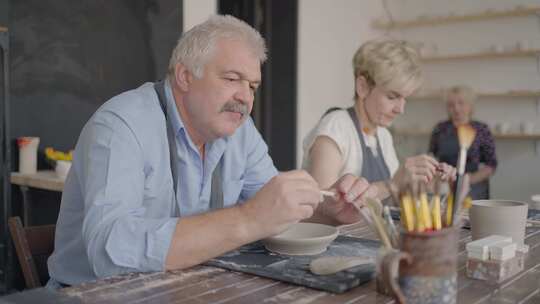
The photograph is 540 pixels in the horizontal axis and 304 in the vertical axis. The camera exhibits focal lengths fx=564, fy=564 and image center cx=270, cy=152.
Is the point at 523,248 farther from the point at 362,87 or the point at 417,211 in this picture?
the point at 362,87

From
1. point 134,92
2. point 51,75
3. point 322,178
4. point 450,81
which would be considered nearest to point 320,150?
point 322,178

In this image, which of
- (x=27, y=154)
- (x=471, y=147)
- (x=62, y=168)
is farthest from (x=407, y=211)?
(x=471, y=147)

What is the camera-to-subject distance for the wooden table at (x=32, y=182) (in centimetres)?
271

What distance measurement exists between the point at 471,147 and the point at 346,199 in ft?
10.00

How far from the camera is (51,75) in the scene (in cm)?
309

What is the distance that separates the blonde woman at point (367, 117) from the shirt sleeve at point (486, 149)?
2125 millimetres

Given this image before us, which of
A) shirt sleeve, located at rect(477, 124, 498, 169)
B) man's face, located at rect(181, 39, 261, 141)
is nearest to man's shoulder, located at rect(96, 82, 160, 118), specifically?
man's face, located at rect(181, 39, 261, 141)

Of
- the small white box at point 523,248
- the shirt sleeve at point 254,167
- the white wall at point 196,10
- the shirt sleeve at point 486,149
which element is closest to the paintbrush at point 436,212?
the small white box at point 523,248

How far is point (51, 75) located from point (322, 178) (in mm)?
1747

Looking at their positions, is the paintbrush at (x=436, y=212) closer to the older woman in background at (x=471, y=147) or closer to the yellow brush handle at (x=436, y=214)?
the yellow brush handle at (x=436, y=214)

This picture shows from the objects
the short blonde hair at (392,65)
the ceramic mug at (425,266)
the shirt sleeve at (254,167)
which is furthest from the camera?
the short blonde hair at (392,65)

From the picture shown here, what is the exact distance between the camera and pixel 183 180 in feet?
5.00

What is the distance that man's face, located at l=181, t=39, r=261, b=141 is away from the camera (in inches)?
57.8

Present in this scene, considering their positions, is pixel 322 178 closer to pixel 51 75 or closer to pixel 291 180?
pixel 291 180
